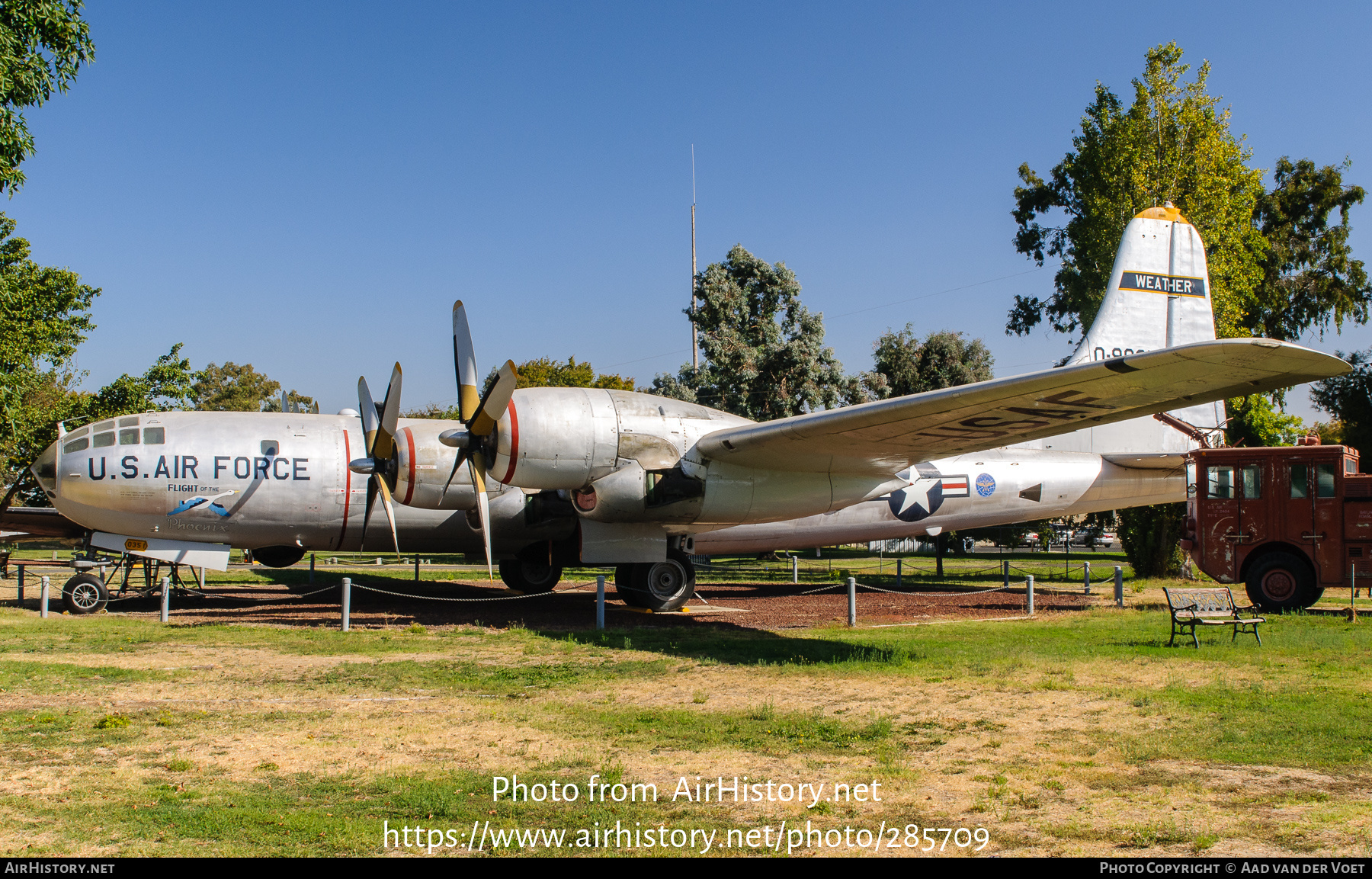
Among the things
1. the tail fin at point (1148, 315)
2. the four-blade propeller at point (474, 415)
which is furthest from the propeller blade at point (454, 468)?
the tail fin at point (1148, 315)

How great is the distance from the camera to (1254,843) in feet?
16.0

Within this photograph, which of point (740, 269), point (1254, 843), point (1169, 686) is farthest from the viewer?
point (740, 269)

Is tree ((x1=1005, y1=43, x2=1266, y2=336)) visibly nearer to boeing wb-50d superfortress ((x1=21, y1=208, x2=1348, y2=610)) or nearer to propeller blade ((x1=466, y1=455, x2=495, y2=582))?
boeing wb-50d superfortress ((x1=21, y1=208, x2=1348, y2=610))

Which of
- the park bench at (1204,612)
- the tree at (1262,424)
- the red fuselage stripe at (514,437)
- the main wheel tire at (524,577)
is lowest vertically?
the main wheel tire at (524,577)

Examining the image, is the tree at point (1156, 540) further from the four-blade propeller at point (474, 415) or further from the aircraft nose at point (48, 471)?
the aircraft nose at point (48, 471)

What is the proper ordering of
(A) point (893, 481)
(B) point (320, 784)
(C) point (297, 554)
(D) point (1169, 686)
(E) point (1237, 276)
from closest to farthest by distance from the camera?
(B) point (320, 784) → (D) point (1169, 686) → (A) point (893, 481) → (C) point (297, 554) → (E) point (1237, 276)

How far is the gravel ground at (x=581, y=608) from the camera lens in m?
16.0

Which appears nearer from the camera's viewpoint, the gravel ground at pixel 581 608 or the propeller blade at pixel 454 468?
the propeller blade at pixel 454 468

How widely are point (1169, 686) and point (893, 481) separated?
280 inches

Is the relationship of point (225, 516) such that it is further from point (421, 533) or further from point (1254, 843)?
point (1254, 843)

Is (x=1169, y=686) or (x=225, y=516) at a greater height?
(x=225, y=516)

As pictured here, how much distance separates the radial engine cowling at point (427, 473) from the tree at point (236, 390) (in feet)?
207

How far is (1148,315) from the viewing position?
66.1ft

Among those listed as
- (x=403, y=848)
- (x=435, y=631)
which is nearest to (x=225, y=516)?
(x=435, y=631)
